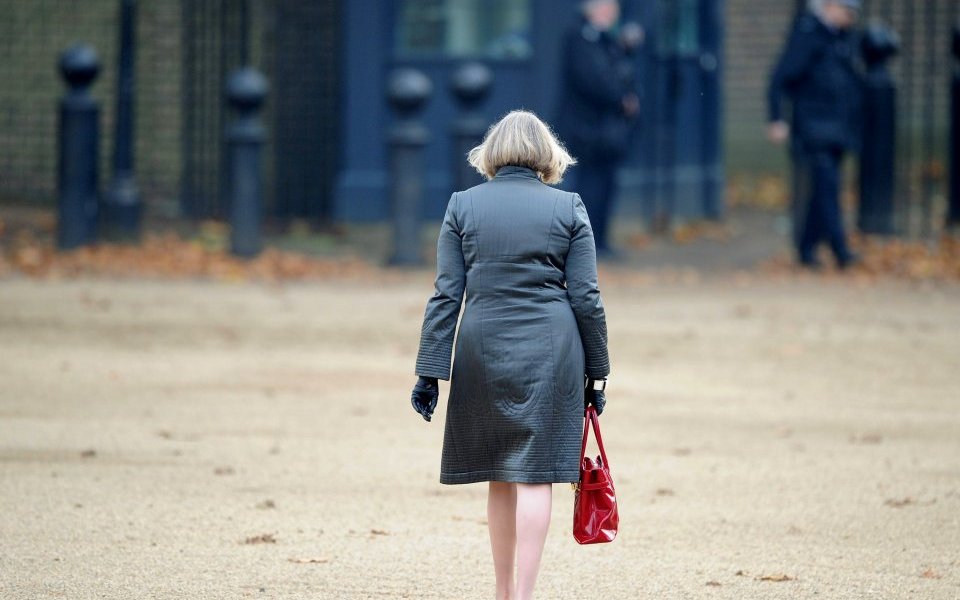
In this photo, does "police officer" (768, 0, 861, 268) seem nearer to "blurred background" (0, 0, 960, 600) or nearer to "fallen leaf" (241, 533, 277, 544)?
"blurred background" (0, 0, 960, 600)

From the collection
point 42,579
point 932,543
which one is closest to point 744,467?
point 932,543

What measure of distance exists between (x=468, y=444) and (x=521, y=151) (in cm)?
81

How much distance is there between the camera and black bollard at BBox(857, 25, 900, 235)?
15.1 m

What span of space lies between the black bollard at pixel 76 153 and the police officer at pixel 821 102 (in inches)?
216

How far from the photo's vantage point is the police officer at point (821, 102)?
12.6 m

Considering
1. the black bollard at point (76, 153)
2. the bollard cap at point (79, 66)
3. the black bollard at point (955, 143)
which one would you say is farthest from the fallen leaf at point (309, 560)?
the black bollard at point (955, 143)

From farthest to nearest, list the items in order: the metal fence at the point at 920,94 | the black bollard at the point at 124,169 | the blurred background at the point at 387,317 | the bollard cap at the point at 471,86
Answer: the metal fence at the point at 920,94 < the black bollard at the point at 124,169 < the bollard cap at the point at 471,86 < the blurred background at the point at 387,317

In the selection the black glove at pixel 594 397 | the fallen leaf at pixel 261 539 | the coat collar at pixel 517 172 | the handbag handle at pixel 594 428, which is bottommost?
the fallen leaf at pixel 261 539

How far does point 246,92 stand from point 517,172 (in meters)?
8.74

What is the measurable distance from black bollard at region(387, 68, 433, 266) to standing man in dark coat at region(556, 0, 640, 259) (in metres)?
1.24

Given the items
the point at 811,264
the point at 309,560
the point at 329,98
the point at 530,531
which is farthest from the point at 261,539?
the point at 329,98

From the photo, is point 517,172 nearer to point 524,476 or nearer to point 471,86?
point 524,476

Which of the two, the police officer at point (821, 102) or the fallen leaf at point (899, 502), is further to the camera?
the police officer at point (821, 102)

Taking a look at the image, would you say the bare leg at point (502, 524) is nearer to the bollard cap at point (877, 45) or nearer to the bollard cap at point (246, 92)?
the bollard cap at point (246, 92)
